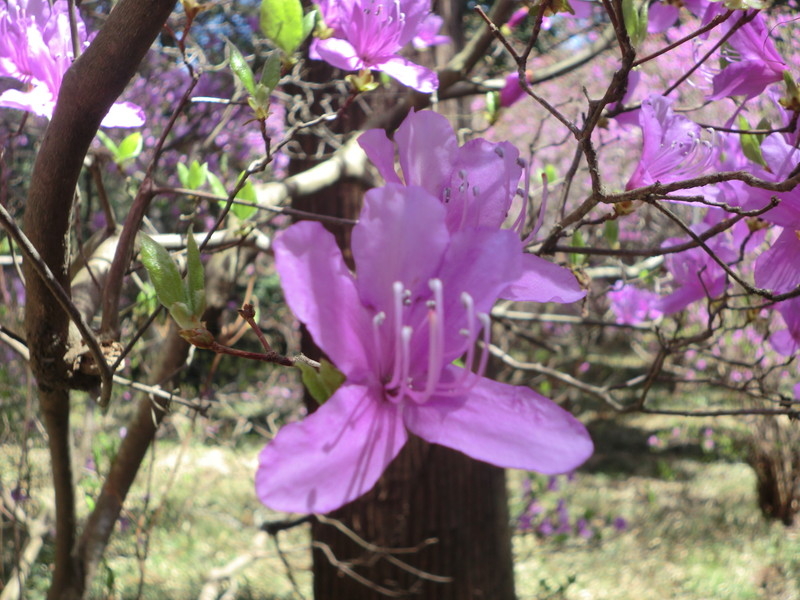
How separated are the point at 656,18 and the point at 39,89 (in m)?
0.92

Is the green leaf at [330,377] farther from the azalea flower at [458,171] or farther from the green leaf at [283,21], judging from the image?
the green leaf at [283,21]

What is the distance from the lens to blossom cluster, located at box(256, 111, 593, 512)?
445mm

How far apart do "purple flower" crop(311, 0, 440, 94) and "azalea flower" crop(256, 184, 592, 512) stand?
419 mm

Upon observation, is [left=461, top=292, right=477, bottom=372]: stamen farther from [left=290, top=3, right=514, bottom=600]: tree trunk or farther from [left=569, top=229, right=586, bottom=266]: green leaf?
[left=290, top=3, right=514, bottom=600]: tree trunk

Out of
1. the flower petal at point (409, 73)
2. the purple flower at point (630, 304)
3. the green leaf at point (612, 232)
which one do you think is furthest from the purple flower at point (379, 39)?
the purple flower at point (630, 304)

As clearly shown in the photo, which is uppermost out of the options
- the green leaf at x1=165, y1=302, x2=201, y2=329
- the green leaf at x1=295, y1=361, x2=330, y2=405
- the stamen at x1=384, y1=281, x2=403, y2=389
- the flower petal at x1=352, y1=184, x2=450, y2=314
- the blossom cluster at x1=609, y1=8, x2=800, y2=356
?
the blossom cluster at x1=609, y1=8, x2=800, y2=356

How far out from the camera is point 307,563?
457 cm

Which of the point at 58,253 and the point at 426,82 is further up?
the point at 426,82

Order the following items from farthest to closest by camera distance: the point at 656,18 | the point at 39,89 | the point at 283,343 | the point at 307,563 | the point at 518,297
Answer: the point at 307,563
the point at 283,343
the point at 656,18
the point at 39,89
the point at 518,297

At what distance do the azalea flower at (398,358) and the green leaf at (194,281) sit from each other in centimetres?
16

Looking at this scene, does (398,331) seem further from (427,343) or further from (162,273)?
(162,273)

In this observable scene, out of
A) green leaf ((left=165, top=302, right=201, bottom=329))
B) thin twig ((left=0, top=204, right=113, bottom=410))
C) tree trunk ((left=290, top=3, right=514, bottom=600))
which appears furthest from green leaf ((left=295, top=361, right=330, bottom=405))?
tree trunk ((left=290, top=3, right=514, bottom=600))

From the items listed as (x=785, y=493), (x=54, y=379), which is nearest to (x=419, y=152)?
(x=54, y=379)

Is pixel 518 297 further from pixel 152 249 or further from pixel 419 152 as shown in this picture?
pixel 152 249
